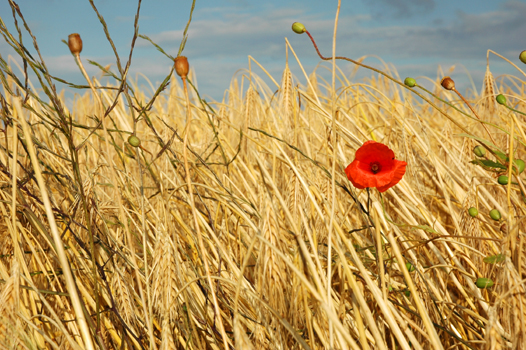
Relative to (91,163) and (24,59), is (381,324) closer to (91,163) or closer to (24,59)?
(24,59)

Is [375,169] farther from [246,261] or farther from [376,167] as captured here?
[246,261]

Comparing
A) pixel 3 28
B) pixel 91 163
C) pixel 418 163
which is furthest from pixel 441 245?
pixel 91 163

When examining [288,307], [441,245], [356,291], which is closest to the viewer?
[356,291]

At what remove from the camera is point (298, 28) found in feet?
2.46

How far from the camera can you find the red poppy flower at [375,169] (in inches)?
26.0

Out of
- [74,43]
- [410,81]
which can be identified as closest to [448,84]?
[410,81]

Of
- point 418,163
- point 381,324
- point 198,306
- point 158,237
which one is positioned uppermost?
point 418,163

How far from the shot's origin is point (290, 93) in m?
1.13

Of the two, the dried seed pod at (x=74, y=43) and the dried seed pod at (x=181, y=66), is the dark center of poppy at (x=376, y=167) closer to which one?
the dried seed pod at (x=181, y=66)

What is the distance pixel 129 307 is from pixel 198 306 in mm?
137

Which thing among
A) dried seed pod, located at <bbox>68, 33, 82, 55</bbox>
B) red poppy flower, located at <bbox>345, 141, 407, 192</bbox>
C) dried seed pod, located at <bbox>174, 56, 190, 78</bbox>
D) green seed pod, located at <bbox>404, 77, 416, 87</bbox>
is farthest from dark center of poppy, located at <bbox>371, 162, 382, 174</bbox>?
dried seed pod, located at <bbox>68, 33, 82, 55</bbox>

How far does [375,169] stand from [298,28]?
0.30 meters

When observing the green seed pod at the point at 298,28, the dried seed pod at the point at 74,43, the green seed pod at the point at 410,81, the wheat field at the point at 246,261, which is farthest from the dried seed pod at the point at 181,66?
the green seed pod at the point at 410,81

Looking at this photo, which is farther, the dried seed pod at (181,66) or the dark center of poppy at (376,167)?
the dark center of poppy at (376,167)
